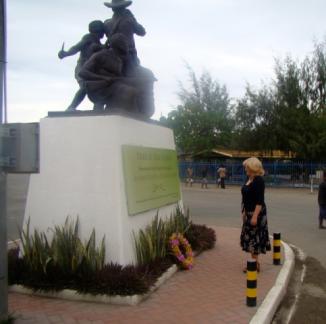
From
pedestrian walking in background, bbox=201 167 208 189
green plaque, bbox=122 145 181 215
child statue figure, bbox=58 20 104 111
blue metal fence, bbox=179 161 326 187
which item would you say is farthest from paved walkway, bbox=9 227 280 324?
pedestrian walking in background, bbox=201 167 208 189

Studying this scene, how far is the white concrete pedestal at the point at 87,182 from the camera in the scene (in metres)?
6.32

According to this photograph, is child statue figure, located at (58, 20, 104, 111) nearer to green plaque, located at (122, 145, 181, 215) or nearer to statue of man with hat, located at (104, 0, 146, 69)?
statue of man with hat, located at (104, 0, 146, 69)

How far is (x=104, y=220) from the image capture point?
6332 millimetres

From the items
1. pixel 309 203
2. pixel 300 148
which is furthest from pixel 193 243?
pixel 300 148

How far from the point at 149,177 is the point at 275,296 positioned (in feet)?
8.78

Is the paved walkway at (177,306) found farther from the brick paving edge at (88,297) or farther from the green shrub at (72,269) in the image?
the green shrub at (72,269)

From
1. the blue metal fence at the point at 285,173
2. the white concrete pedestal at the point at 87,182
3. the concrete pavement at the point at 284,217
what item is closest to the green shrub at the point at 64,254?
the white concrete pedestal at the point at 87,182

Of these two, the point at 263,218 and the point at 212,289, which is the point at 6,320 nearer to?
the point at 212,289

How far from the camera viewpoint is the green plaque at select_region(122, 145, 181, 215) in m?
6.65

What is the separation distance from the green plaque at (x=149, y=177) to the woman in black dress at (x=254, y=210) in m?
1.49

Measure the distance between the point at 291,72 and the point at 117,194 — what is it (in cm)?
2977

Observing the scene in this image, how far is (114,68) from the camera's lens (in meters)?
7.60

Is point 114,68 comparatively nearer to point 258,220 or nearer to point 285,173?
point 258,220

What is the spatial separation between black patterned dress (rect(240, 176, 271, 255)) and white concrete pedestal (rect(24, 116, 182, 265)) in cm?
157
